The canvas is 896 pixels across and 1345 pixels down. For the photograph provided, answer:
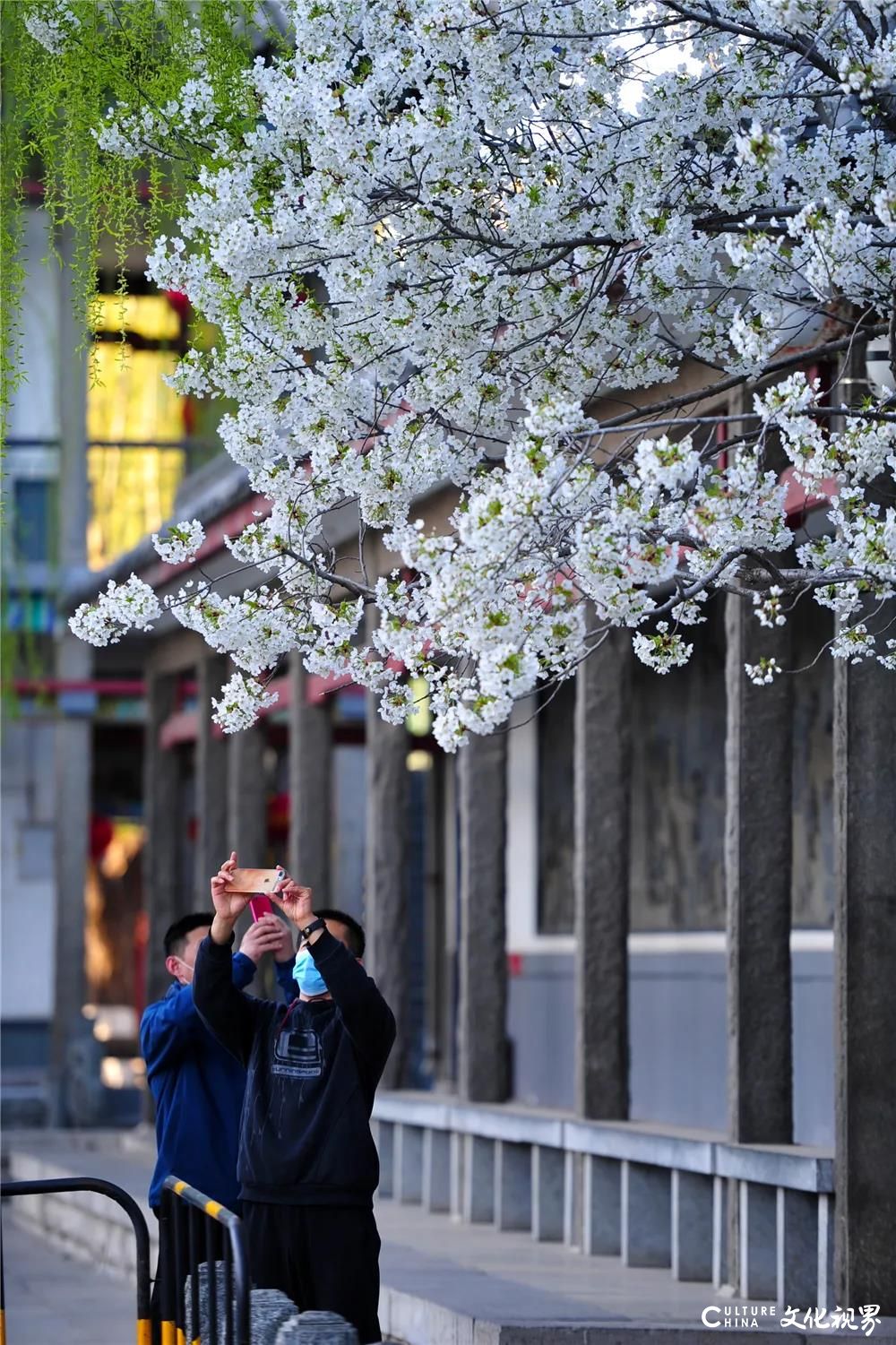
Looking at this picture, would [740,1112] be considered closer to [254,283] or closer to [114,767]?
[254,283]

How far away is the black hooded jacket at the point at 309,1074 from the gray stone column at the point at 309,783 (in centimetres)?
868

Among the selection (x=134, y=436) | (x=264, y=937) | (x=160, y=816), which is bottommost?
(x=264, y=937)

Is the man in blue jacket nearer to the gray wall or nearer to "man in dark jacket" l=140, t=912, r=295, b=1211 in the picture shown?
"man in dark jacket" l=140, t=912, r=295, b=1211

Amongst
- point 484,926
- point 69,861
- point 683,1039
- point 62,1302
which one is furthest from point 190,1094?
point 69,861

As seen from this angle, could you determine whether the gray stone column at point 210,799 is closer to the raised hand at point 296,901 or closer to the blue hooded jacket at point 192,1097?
the blue hooded jacket at point 192,1097

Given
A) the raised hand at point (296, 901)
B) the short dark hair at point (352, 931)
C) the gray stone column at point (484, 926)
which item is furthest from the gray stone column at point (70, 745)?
the raised hand at point (296, 901)

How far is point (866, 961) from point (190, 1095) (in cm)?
229

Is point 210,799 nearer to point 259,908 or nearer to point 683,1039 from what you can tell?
point 683,1039

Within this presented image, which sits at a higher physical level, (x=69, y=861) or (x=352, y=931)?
(x=69, y=861)

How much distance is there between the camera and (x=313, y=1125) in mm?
6461

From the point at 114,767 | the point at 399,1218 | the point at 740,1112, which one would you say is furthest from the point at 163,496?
the point at 740,1112

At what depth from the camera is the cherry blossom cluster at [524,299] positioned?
5.73 m

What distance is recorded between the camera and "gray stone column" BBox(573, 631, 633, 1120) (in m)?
11.3

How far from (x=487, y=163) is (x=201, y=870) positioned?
11.9 metres
